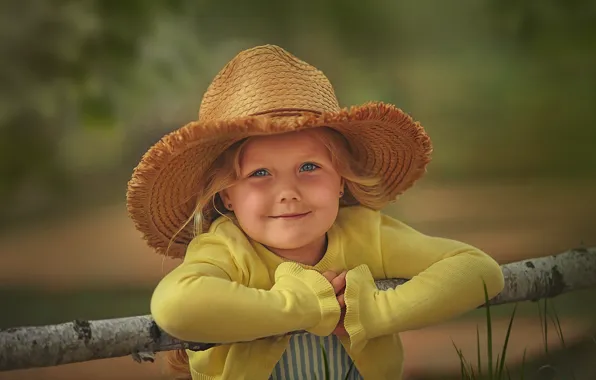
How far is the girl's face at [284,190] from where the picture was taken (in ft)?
3.75

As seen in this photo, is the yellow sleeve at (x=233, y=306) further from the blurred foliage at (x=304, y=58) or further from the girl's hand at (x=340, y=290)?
the blurred foliage at (x=304, y=58)

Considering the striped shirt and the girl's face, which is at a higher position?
the girl's face

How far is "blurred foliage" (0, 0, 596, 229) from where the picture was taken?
1341 mm

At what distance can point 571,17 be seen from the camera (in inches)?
59.3

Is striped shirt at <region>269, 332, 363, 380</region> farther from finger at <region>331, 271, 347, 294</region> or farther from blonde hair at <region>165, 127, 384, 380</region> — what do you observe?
blonde hair at <region>165, 127, 384, 380</region>

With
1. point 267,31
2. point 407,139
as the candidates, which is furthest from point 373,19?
point 407,139

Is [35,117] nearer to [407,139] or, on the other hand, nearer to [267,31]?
[267,31]

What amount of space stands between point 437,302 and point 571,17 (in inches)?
27.4

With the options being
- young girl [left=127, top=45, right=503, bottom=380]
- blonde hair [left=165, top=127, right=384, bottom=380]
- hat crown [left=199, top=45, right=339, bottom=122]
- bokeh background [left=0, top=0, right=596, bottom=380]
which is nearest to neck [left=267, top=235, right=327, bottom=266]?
young girl [left=127, top=45, right=503, bottom=380]

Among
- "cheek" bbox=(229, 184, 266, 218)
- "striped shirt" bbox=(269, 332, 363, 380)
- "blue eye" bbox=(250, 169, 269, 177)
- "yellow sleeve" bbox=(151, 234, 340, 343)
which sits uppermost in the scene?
"blue eye" bbox=(250, 169, 269, 177)

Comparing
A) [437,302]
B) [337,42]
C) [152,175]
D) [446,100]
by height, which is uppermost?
[337,42]

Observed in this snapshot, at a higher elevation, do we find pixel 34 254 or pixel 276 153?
pixel 276 153

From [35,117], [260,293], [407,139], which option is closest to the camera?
[260,293]

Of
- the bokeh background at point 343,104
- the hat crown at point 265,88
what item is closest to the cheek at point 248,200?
the hat crown at point 265,88
